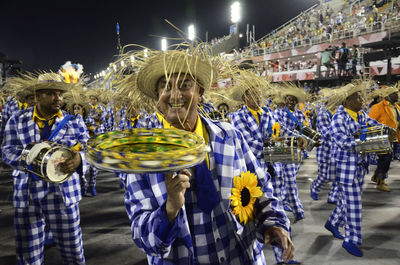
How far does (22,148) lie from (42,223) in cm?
81

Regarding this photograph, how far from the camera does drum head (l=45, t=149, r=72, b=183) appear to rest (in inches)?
94.5

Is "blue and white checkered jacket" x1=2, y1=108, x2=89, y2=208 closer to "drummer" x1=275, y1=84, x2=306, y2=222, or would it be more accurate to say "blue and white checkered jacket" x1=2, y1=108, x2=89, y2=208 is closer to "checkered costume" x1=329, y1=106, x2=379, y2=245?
"drummer" x1=275, y1=84, x2=306, y2=222

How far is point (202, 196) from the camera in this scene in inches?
54.3

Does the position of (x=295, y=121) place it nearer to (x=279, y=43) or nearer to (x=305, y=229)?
(x=305, y=229)

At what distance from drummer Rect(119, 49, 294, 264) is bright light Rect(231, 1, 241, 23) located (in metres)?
38.2

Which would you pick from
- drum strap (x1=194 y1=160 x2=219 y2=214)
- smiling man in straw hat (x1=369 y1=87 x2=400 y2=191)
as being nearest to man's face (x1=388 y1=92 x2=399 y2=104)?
smiling man in straw hat (x1=369 y1=87 x2=400 y2=191)

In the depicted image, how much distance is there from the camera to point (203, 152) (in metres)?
1.02

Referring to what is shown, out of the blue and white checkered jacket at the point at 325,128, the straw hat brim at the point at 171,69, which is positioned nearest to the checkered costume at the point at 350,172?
the blue and white checkered jacket at the point at 325,128

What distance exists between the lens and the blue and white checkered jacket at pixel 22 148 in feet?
8.98

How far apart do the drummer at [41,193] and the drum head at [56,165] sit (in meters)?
0.06

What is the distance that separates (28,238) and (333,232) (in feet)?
13.9

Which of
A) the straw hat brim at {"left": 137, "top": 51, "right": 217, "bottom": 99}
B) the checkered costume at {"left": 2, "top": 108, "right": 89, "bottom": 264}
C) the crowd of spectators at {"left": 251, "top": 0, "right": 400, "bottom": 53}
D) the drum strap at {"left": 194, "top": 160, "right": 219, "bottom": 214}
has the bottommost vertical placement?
the checkered costume at {"left": 2, "top": 108, "right": 89, "bottom": 264}

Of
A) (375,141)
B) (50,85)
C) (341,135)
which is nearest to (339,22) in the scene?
(341,135)

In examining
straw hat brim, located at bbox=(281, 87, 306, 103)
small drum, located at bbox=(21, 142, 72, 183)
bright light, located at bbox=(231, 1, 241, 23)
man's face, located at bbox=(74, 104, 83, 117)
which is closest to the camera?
small drum, located at bbox=(21, 142, 72, 183)
